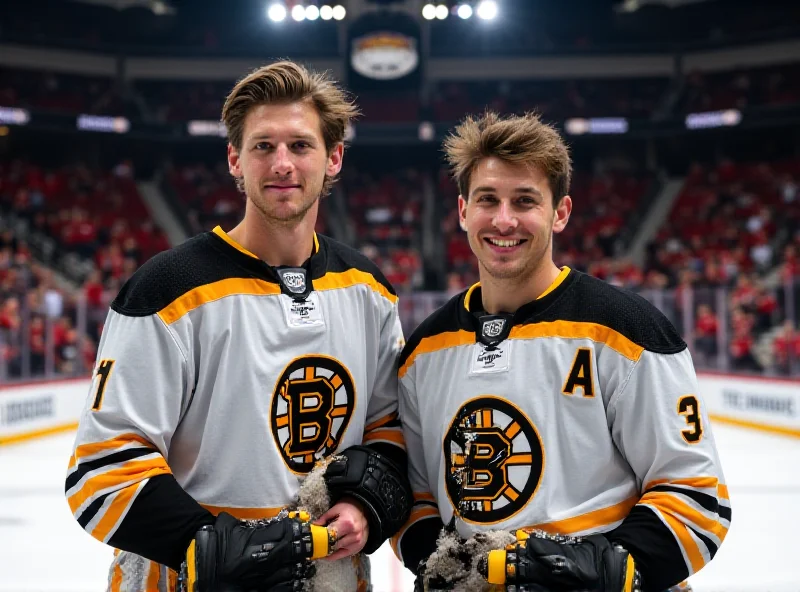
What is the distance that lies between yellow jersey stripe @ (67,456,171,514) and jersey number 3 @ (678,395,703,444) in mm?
1131

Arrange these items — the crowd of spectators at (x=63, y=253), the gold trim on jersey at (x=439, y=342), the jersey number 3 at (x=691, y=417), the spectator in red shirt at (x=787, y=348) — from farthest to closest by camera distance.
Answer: the crowd of spectators at (x=63, y=253) → the spectator in red shirt at (x=787, y=348) → the gold trim on jersey at (x=439, y=342) → the jersey number 3 at (x=691, y=417)

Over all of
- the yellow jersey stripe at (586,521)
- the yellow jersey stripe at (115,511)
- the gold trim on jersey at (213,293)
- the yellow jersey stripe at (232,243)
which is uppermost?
the yellow jersey stripe at (232,243)

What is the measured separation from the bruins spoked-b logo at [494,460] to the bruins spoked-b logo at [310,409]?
0.96 feet

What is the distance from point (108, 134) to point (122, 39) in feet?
9.86

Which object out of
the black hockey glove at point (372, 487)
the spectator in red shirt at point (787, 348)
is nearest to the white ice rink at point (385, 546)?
the spectator in red shirt at point (787, 348)

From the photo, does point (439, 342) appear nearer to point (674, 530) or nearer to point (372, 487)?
point (372, 487)

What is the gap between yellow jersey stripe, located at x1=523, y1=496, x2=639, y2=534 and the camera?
1782 mm

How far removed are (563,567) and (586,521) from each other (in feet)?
0.57

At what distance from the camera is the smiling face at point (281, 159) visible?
1.86 m

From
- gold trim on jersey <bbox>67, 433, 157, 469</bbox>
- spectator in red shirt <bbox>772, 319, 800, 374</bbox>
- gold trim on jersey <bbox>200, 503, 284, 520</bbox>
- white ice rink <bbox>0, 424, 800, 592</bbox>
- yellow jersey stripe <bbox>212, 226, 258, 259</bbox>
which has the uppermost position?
yellow jersey stripe <bbox>212, 226, 258, 259</bbox>

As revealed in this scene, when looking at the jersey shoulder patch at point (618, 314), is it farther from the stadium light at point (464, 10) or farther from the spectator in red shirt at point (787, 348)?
the stadium light at point (464, 10)

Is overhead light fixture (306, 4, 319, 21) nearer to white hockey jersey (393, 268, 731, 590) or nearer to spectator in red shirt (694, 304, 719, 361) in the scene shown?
spectator in red shirt (694, 304, 719, 361)

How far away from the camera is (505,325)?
1.90 meters

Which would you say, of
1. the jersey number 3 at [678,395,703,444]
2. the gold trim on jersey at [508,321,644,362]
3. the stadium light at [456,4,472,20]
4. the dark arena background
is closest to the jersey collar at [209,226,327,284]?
the gold trim on jersey at [508,321,644,362]
